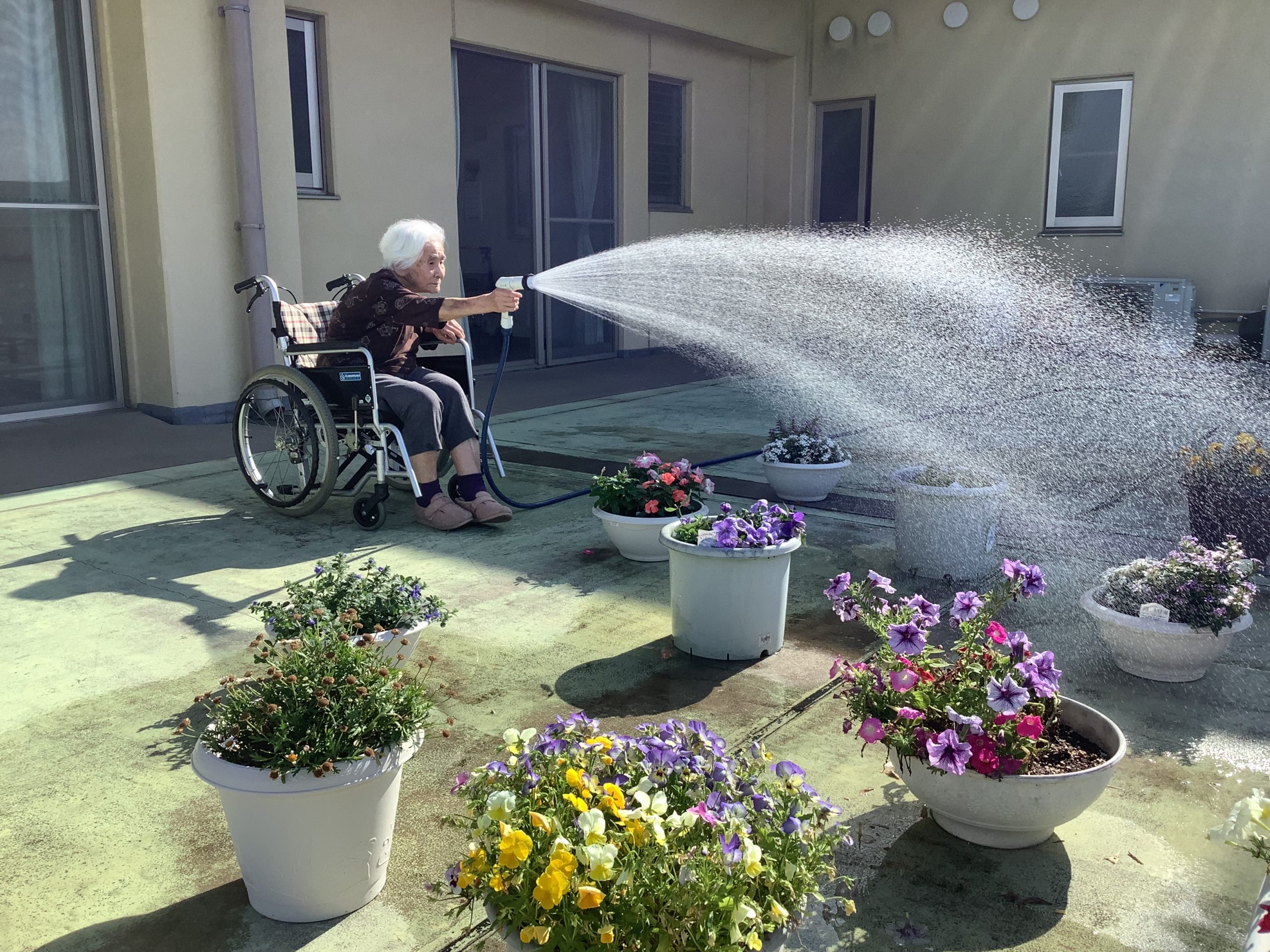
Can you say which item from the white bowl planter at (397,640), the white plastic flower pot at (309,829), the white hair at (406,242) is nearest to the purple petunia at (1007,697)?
the white plastic flower pot at (309,829)

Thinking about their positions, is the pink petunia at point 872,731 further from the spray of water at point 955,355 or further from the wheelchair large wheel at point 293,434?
the wheelchair large wheel at point 293,434

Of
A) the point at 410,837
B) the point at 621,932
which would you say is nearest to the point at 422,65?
the point at 410,837

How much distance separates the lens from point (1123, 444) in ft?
20.6

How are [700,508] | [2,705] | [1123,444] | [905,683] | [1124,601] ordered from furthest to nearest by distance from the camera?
[1123,444], [700,508], [1124,601], [2,705], [905,683]

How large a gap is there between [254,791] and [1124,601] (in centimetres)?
214

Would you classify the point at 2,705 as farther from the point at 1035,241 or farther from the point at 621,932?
the point at 1035,241

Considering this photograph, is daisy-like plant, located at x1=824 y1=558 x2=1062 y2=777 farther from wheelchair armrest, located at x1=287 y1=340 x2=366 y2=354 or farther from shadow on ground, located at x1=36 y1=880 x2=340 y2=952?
wheelchair armrest, located at x1=287 y1=340 x2=366 y2=354

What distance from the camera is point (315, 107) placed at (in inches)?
292

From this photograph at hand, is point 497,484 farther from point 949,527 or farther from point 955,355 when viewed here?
point 955,355

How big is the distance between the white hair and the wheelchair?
0.39 metres

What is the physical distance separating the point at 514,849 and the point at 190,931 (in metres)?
0.75

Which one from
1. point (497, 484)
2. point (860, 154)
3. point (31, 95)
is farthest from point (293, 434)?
point (860, 154)

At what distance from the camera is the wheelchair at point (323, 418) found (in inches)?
161

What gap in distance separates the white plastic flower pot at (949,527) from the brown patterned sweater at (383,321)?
1871mm
